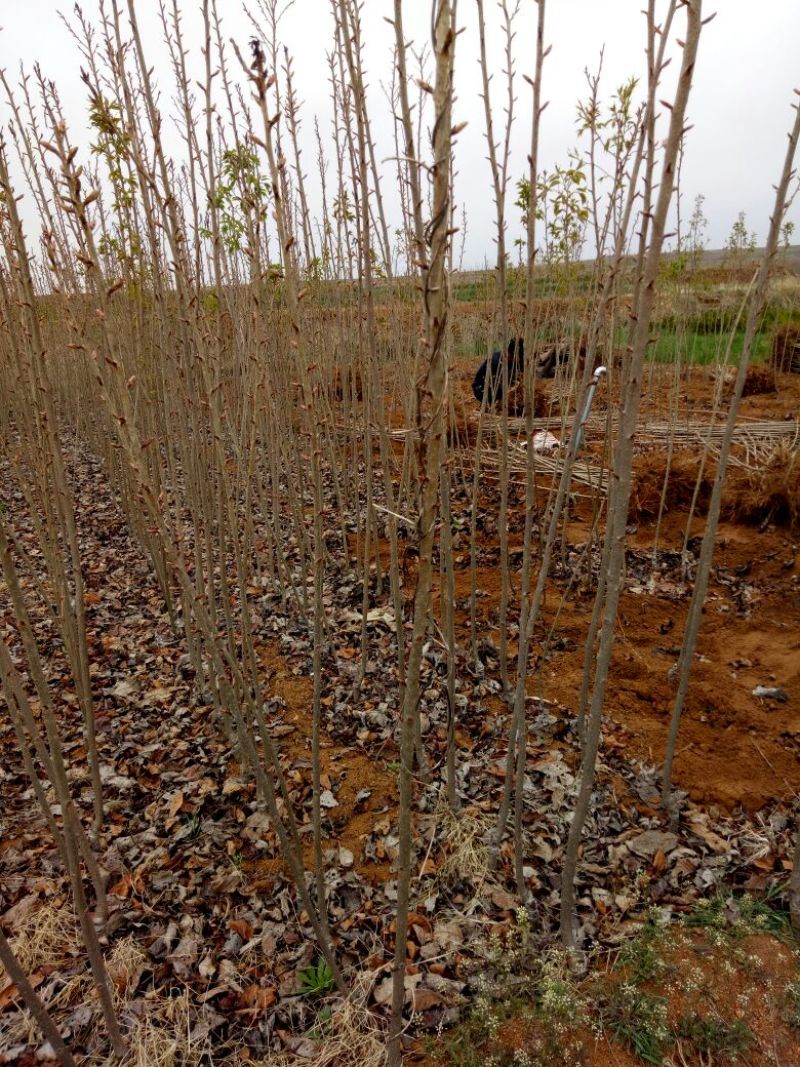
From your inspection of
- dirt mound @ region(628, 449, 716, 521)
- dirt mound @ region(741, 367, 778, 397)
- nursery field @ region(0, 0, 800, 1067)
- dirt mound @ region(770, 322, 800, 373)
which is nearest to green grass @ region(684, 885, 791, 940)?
nursery field @ region(0, 0, 800, 1067)

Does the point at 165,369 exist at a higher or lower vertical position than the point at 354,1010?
higher

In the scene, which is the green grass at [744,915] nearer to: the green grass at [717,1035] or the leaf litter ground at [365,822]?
the leaf litter ground at [365,822]

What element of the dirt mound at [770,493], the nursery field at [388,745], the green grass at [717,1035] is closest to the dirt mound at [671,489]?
the dirt mound at [770,493]

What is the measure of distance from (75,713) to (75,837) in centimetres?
192

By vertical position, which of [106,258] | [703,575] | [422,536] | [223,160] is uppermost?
[223,160]

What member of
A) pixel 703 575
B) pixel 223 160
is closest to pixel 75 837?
pixel 703 575

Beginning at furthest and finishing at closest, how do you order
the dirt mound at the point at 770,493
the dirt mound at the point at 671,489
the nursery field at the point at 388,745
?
the dirt mound at the point at 671,489
the dirt mound at the point at 770,493
the nursery field at the point at 388,745

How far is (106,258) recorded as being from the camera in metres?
4.41

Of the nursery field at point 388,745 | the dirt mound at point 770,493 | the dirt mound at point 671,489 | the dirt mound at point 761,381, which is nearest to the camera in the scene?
the nursery field at point 388,745

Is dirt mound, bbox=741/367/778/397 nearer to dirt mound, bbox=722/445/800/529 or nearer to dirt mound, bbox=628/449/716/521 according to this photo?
dirt mound, bbox=722/445/800/529

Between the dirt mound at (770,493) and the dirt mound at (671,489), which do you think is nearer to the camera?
the dirt mound at (770,493)

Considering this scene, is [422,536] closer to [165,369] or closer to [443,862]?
[443,862]

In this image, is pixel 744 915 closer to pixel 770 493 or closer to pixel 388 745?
pixel 388 745

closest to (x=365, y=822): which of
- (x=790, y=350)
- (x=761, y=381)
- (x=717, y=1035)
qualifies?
(x=717, y=1035)
